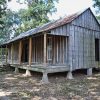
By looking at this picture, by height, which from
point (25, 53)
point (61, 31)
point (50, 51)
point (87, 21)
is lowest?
point (25, 53)

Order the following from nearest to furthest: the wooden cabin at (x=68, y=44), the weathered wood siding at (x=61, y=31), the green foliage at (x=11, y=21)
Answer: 1. the weathered wood siding at (x=61, y=31)
2. the wooden cabin at (x=68, y=44)
3. the green foliage at (x=11, y=21)

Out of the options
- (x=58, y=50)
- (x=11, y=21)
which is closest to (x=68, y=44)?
(x=58, y=50)

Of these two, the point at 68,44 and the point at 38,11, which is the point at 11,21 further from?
the point at 68,44

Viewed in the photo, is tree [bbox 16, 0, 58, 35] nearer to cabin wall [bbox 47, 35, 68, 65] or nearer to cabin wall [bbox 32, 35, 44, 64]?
cabin wall [bbox 32, 35, 44, 64]

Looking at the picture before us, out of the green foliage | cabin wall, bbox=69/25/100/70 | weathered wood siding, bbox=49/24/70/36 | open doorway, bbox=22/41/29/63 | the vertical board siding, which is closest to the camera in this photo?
weathered wood siding, bbox=49/24/70/36

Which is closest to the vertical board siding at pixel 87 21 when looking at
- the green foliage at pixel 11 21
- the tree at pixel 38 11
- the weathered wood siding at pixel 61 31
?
the weathered wood siding at pixel 61 31

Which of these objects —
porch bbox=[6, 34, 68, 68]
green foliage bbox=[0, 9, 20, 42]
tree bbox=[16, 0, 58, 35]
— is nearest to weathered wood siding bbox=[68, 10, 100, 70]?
porch bbox=[6, 34, 68, 68]

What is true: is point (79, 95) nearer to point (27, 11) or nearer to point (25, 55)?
point (25, 55)

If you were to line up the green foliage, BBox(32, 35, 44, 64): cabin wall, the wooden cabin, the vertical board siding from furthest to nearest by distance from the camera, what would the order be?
the green foliage < BBox(32, 35, 44, 64): cabin wall < the vertical board siding < the wooden cabin

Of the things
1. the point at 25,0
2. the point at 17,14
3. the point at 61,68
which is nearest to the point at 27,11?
the point at 25,0

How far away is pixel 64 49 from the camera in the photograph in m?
13.8

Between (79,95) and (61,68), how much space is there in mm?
4577

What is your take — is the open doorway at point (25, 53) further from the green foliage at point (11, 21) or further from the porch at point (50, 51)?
the green foliage at point (11, 21)

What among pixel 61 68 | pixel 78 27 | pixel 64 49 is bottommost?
pixel 61 68
